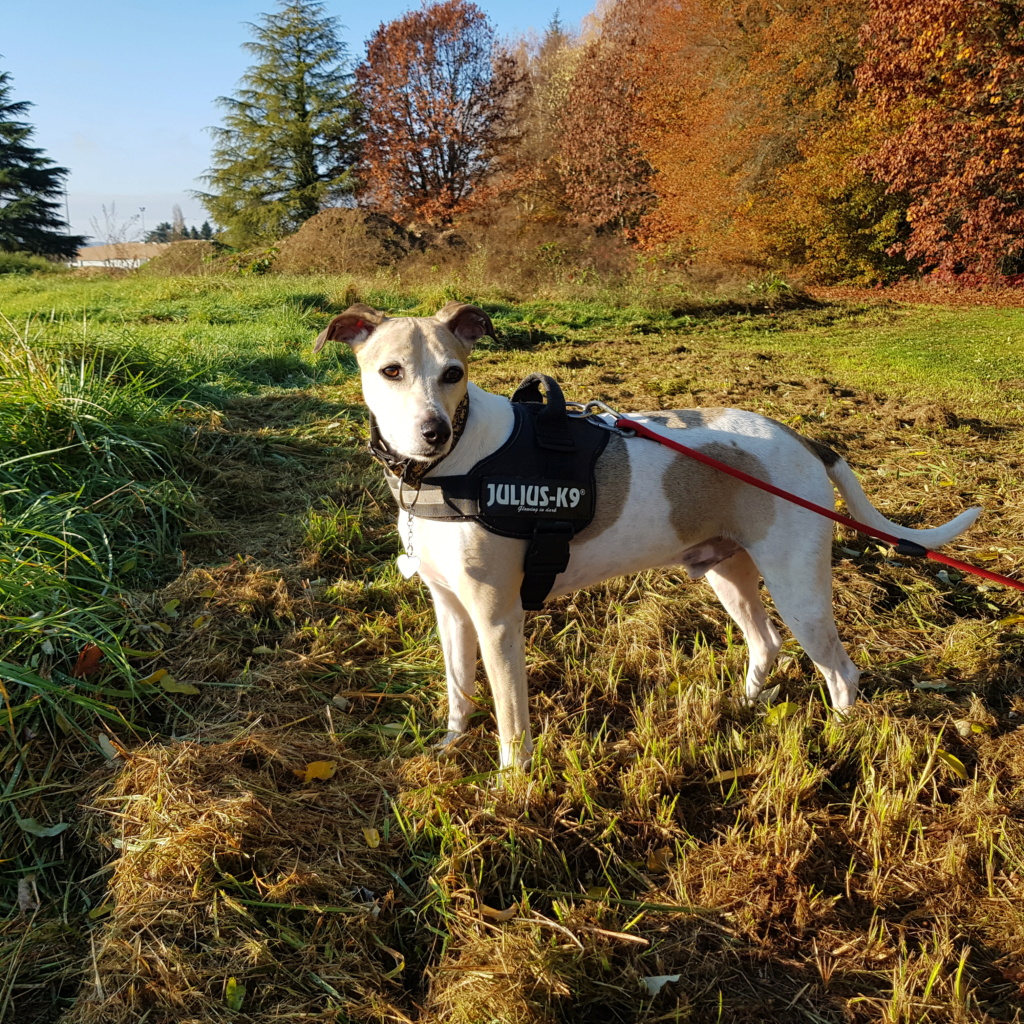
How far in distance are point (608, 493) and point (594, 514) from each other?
104 millimetres

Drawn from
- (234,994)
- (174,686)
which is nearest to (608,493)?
(234,994)

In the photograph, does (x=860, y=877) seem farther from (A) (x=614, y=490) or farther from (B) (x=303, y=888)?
(B) (x=303, y=888)

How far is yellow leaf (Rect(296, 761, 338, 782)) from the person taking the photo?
8.96 ft

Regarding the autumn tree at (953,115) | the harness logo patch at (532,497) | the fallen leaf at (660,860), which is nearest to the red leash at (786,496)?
the harness logo patch at (532,497)

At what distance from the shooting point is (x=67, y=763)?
8.96 feet

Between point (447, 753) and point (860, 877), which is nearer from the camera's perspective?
point (860, 877)

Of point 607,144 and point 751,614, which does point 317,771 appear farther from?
point 607,144

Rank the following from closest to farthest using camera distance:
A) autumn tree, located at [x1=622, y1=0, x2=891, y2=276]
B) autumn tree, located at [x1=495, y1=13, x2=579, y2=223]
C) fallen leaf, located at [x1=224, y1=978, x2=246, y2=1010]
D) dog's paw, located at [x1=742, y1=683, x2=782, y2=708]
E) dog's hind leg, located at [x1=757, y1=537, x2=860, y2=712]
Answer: fallen leaf, located at [x1=224, y1=978, x2=246, y2=1010] < dog's hind leg, located at [x1=757, y1=537, x2=860, y2=712] < dog's paw, located at [x1=742, y1=683, x2=782, y2=708] < autumn tree, located at [x1=622, y1=0, x2=891, y2=276] < autumn tree, located at [x1=495, y1=13, x2=579, y2=223]

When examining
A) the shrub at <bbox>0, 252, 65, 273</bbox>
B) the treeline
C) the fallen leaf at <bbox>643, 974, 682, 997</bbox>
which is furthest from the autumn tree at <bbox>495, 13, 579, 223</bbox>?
the fallen leaf at <bbox>643, 974, 682, 997</bbox>

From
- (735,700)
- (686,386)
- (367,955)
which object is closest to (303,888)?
(367,955)

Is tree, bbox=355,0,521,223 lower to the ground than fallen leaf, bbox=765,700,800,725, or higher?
higher

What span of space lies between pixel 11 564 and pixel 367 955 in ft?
8.23

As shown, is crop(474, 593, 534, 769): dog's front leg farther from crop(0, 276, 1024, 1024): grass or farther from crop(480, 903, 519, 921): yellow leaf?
crop(480, 903, 519, 921): yellow leaf

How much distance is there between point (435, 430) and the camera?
242 centimetres
